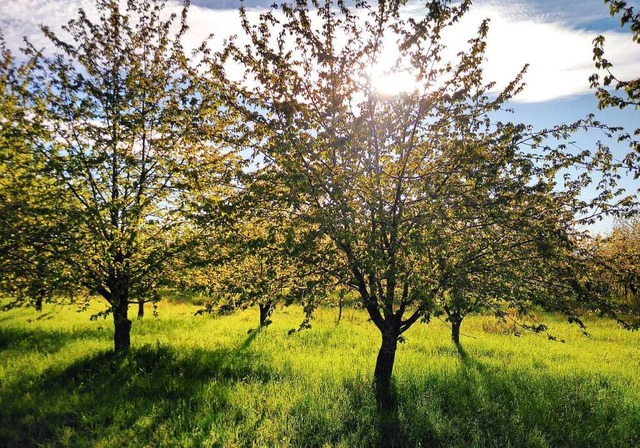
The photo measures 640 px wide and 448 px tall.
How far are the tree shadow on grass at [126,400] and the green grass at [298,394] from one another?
36mm

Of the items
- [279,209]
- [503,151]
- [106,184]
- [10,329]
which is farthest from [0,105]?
[503,151]

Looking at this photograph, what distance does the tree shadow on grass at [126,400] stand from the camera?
718 cm

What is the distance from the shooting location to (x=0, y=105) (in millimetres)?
10164

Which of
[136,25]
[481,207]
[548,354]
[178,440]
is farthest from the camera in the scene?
[548,354]

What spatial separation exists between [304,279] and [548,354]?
489 inches

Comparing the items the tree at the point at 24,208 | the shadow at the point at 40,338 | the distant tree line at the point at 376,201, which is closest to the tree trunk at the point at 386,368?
→ the distant tree line at the point at 376,201

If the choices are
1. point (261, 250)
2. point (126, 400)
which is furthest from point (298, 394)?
point (126, 400)

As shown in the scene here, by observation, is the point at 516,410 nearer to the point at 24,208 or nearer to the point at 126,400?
the point at 126,400

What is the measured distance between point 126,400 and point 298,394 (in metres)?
4.11

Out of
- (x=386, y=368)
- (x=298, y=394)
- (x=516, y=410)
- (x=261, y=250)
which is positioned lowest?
(x=516, y=410)

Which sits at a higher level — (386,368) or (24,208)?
(24,208)

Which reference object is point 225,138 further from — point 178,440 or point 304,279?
point 178,440

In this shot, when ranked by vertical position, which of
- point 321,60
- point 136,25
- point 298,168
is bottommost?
point 298,168

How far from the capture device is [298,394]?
904 cm
